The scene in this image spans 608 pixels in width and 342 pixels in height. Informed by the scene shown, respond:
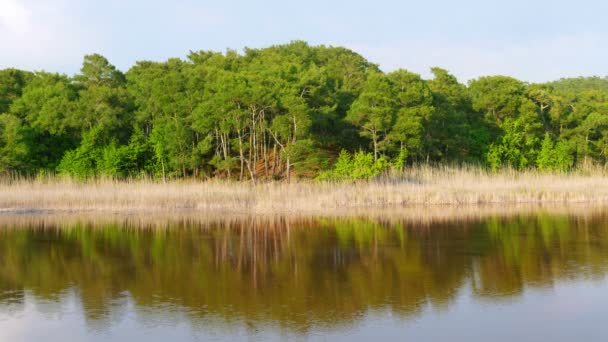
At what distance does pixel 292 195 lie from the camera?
23812 millimetres

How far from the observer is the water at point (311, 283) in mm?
→ 8219

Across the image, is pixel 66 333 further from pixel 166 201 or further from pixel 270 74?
pixel 270 74

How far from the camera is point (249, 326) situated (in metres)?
8.29

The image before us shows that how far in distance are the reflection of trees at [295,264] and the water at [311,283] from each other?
37 millimetres

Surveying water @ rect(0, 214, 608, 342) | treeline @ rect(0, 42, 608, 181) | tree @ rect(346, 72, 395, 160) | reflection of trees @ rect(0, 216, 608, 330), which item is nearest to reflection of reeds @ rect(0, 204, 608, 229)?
reflection of trees @ rect(0, 216, 608, 330)

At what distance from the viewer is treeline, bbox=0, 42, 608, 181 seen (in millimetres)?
29609

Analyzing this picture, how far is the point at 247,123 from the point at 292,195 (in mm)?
7345

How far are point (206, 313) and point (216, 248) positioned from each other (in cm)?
572

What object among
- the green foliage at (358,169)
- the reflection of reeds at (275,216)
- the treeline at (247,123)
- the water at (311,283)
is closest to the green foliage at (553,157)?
the treeline at (247,123)

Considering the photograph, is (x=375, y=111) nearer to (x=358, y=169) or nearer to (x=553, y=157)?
(x=358, y=169)

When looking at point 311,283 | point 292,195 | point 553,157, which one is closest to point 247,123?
point 292,195

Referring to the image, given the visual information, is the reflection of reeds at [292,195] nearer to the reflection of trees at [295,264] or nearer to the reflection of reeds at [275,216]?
the reflection of reeds at [275,216]

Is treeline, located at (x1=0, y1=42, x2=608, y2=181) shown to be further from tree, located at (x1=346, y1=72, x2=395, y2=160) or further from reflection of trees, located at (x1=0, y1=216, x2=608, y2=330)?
reflection of trees, located at (x1=0, y1=216, x2=608, y2=330)


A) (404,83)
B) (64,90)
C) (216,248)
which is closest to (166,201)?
(216,248)
